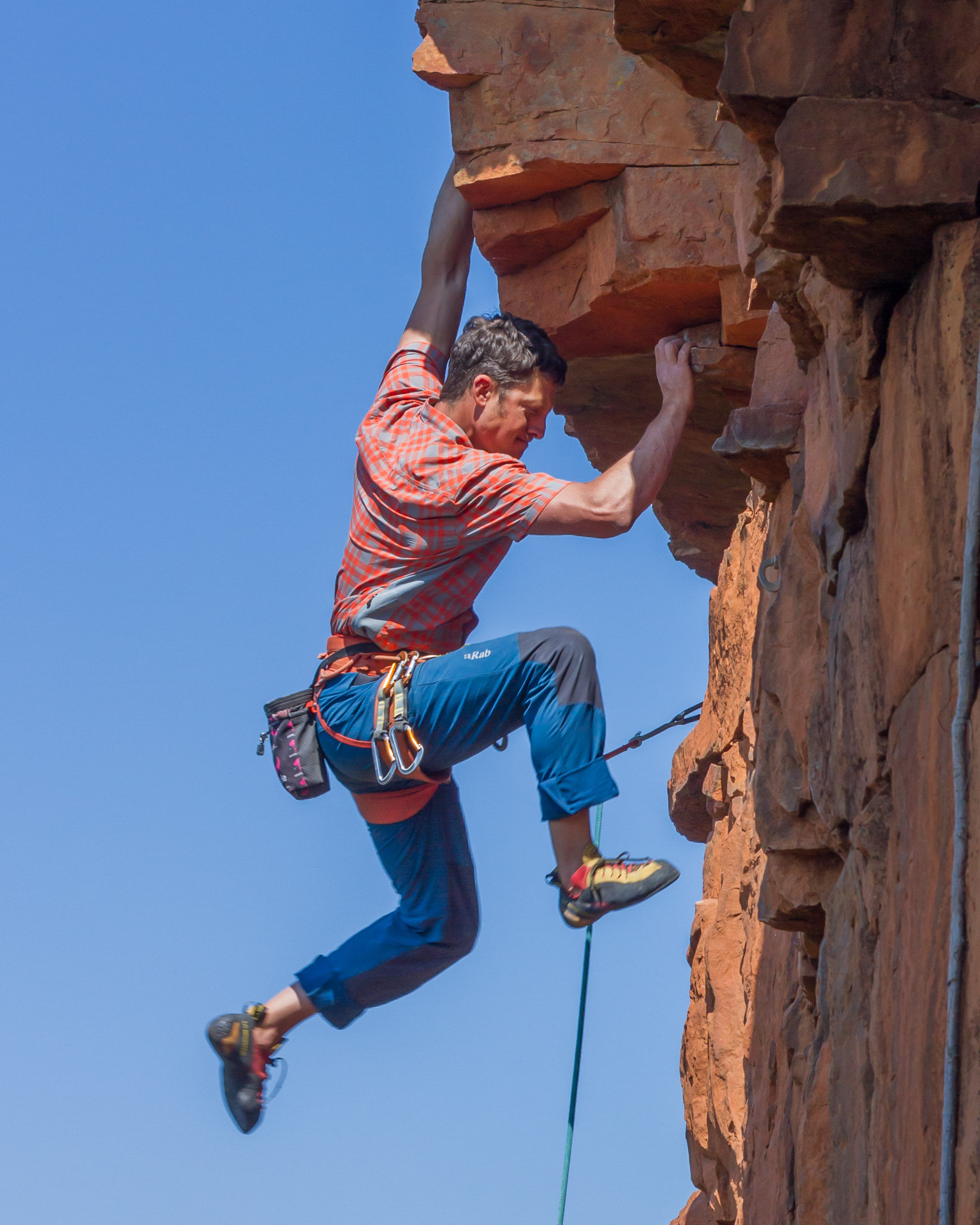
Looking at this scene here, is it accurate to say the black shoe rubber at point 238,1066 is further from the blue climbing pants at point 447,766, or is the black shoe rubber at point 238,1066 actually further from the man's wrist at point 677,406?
the man's wrist at point 677,406

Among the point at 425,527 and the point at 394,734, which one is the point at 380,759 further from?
the point at 425,527

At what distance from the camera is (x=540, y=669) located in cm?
459

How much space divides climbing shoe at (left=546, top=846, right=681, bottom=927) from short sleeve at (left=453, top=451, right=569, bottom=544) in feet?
3.20

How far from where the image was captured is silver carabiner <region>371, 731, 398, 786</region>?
468 centimetres

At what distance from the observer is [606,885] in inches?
173

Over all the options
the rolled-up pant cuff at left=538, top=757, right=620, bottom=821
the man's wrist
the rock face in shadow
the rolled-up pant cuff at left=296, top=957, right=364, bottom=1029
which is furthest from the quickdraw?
the man's wrist

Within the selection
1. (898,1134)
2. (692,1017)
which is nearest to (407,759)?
(898,1134)

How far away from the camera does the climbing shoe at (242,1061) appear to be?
4988 mm

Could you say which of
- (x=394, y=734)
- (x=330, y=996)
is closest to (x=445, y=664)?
(x=394, y=734)

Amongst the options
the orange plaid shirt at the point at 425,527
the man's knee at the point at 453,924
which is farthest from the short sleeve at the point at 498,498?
the man's knee at the point at 453,924

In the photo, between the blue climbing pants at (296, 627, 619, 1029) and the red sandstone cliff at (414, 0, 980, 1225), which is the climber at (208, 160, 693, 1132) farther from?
the red sandstone cliff at (414, 0, 980, 1225)

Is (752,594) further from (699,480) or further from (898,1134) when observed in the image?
(898,1134)

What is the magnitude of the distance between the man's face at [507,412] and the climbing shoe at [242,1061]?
1.95m

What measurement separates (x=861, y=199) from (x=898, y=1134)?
1.83 metres
